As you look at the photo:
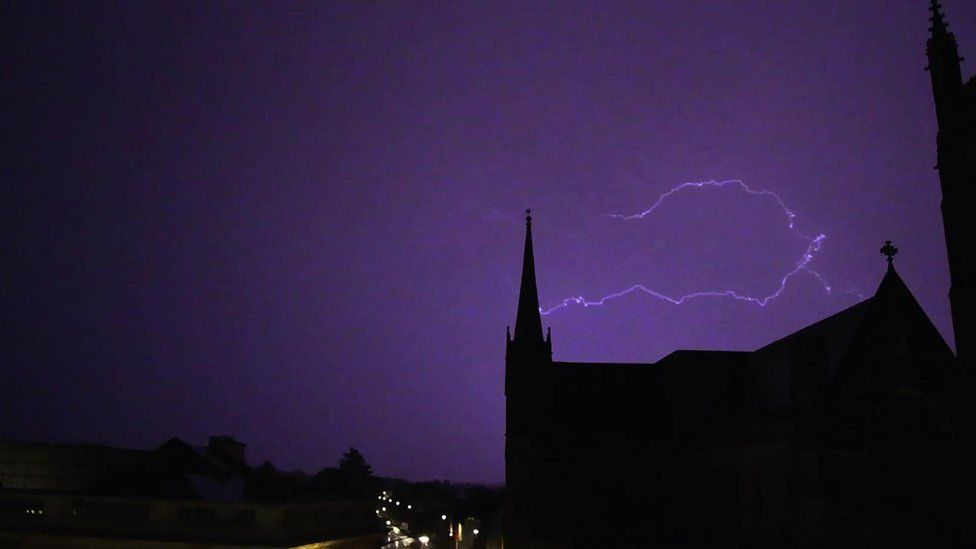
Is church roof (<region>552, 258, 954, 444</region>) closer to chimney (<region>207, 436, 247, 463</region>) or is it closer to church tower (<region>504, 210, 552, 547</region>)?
church tower (<region>504, 210, 552, 547</region>)

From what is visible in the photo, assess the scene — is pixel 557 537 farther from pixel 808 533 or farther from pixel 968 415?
pixel 968 415

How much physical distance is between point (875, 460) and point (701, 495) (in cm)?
1181

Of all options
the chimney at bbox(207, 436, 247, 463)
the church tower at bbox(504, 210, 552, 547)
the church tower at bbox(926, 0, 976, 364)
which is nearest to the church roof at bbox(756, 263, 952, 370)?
the church tower at bbox(926, 0, 976, 364)

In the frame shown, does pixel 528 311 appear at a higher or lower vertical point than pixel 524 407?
higher

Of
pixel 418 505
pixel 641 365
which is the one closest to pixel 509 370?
pixel 641 365

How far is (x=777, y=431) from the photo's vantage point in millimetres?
36344

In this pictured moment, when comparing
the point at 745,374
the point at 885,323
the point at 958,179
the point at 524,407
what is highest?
the point at 958,179

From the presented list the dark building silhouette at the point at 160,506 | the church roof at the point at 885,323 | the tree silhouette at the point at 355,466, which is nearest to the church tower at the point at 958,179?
the church roof at the point at 885,323

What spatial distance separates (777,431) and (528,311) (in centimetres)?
1868

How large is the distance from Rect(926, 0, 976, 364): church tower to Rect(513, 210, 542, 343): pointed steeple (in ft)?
74.2

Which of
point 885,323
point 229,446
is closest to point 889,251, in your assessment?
point 885,323

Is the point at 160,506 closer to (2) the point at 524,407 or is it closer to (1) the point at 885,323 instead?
(2) the point at 524,407

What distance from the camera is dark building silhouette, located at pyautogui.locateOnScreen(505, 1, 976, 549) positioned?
113 feet

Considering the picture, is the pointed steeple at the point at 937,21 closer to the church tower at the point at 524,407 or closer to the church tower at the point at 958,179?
the church tower at the point at 958,179
